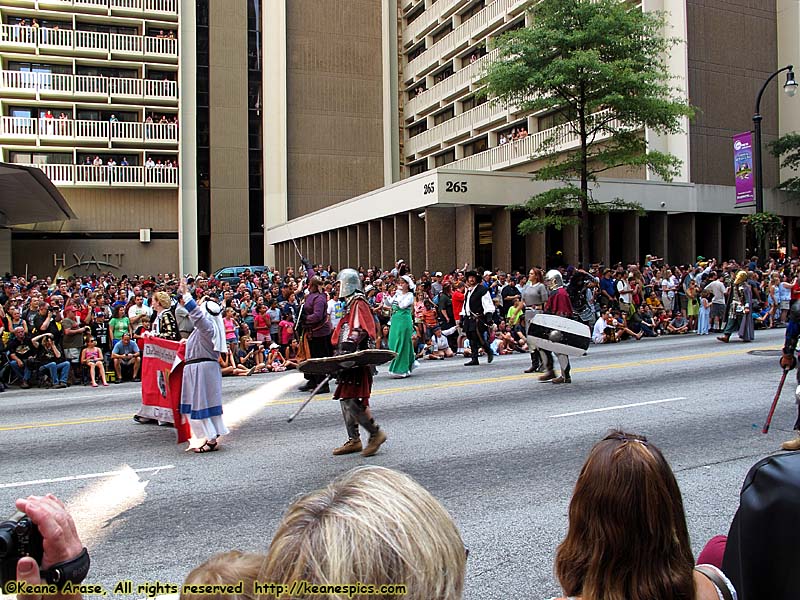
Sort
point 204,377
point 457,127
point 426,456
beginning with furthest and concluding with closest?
point 457,127 < point 204,377 < point 426,456

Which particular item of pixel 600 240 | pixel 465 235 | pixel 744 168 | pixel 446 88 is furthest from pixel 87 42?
pixel 744 168

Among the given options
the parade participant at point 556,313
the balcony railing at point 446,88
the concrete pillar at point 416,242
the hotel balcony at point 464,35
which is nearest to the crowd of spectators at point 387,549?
the parade participant at point 556,313

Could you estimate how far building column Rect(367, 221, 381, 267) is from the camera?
109 ft

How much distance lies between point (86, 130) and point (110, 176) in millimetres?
3088

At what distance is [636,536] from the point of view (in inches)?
81.5

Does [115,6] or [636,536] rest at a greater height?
[115,6]

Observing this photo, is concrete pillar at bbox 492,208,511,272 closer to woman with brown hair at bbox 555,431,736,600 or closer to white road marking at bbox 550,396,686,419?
white road marking at bbox 550,396,686,419

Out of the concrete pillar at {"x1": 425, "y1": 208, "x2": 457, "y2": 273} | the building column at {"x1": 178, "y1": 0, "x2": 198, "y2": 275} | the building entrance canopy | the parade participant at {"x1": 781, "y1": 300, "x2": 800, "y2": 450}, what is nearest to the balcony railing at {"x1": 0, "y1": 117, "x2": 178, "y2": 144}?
the building column at {"x1": 178, "y1": 0, "x2": 198, "y2": 275}

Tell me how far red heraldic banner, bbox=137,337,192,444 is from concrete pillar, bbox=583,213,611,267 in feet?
73.1

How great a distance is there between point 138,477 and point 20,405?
6212 millimetres

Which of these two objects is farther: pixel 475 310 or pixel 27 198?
pixel 27 198

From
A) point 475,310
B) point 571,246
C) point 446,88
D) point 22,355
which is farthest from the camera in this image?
point 446,88

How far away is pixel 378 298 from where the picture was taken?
62.2 ft

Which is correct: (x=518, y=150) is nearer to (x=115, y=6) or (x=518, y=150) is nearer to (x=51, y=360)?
(x=115, y=6)
